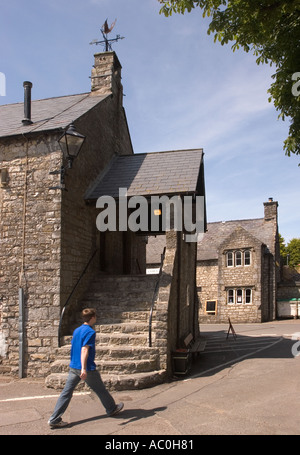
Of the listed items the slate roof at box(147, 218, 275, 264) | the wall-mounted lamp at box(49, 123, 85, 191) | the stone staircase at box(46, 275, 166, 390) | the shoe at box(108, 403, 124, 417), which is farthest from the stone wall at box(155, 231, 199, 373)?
the slate roof at box(147, 218, 275, 264)

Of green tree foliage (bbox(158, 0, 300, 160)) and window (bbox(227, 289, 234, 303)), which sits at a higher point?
green tree foliage (bbox(158, 0, 300, 160))

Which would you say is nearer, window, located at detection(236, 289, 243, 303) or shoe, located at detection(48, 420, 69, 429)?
shoe, located at detection(48, 420, 69, 429)

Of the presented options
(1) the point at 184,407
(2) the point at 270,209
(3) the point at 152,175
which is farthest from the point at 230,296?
(1) the point at 184,407

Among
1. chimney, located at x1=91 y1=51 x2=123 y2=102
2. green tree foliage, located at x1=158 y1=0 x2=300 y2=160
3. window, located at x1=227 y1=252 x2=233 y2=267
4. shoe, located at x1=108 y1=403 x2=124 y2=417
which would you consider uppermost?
chimney, located at x1=91 y1=51 x2=123 y2=102

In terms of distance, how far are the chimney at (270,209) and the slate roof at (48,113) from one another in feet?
65.9

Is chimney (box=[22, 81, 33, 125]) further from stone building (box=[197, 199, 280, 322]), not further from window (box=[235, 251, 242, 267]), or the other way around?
window (box=[235, 251, 242, 267])

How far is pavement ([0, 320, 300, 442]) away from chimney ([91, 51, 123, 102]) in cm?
955

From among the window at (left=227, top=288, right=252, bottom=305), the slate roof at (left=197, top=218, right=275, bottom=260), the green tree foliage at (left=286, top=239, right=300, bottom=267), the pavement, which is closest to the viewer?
the pavement

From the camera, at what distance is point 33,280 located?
931cm

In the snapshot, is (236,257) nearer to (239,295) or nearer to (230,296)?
(239,295)

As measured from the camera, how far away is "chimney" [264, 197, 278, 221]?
30.6 metres

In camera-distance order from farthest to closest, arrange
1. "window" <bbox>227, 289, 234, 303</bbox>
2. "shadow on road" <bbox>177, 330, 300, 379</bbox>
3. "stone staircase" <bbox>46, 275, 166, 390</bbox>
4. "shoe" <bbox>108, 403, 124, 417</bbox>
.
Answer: "window" <bbox>227, 289, 234, 303</bbox>, "shadow on road" <bbox>177, 330, 300, 379</bbox>, "stone staircase" <bbox>46, 275, 166, 390</bbox>, "shoe" <bbox>108, 403, 124, 417</bbox>

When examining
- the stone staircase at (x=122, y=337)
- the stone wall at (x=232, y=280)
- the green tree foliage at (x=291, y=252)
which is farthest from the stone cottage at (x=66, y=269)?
the green tree foliage at (x=291, y=252)
